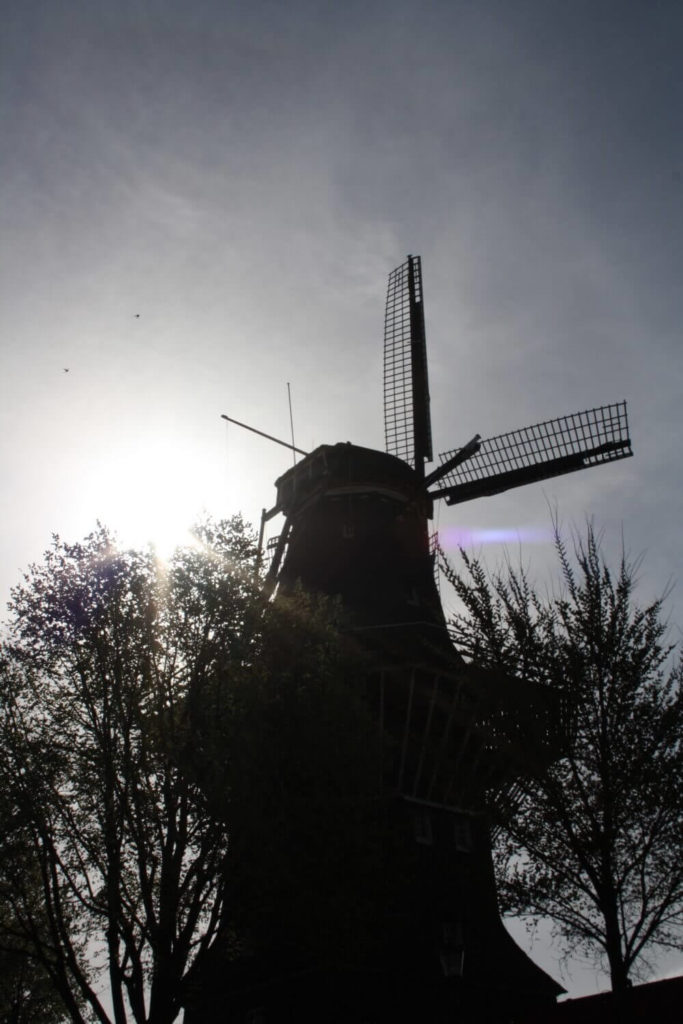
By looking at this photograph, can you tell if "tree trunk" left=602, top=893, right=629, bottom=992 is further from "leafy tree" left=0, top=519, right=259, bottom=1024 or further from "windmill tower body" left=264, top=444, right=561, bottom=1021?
"leafy tree" left=0, top=519, right=259, bottom=1024

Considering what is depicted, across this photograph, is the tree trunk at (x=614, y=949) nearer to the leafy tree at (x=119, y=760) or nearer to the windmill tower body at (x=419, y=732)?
the windmill tower body at (x=419, y=732)

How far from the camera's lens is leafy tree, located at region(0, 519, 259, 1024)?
53.2 ft

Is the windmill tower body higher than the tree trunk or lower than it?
higher

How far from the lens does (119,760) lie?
1681 centimetres

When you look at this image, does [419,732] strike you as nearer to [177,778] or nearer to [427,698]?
[427,698]

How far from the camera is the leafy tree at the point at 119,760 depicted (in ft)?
53.2

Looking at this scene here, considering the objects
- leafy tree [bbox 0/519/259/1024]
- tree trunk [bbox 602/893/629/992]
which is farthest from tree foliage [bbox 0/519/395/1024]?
tree trunk [bbox 602/893/629/992]

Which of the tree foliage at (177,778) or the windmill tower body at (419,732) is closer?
the tree foliage at (177,778)

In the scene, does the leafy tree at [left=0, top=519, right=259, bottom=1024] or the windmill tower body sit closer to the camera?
the leafy tree at [left=0, top=519, right=259, bottom=1024]

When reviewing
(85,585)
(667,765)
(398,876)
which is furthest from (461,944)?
(85,585)

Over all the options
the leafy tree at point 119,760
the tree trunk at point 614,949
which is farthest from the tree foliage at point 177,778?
the tree trunk at point 614,949

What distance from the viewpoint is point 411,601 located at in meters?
28.6

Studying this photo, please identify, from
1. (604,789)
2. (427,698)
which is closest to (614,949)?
(604,789)

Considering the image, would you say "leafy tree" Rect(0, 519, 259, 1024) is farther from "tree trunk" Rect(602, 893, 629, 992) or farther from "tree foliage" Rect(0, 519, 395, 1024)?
"tree trunk" Rect(602, 893, 629, 992)
